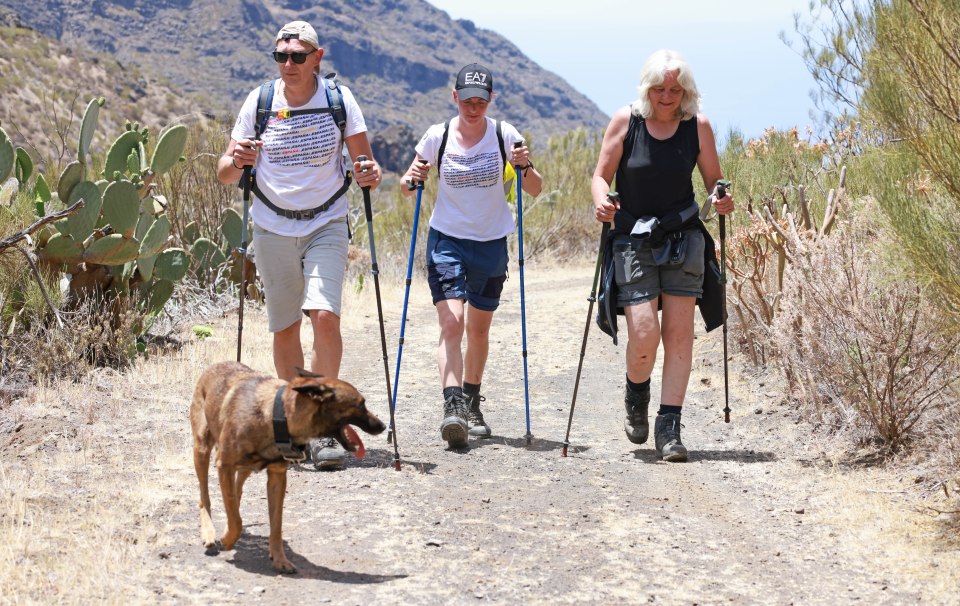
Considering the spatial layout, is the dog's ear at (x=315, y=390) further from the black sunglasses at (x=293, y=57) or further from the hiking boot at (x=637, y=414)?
the hiking boot at (x=637, y=414)

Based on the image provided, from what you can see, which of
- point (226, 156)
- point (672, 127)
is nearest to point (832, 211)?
point (672, 127)

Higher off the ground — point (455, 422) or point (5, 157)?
point (5, 157)

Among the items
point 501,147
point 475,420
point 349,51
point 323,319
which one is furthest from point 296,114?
point 349,51

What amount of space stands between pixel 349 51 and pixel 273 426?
96.7 m

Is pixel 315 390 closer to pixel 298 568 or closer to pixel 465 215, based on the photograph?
pixel 298 568

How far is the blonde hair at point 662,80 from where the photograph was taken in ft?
20.2

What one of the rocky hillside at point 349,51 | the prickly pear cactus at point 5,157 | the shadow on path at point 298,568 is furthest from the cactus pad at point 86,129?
the rocky hillside at point 349,51

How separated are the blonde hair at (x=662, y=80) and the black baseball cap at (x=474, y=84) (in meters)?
0.89

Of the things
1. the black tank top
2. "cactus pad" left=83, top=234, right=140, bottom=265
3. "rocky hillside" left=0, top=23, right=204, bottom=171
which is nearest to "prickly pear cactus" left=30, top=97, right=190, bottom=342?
"cactus pad" left=83, top=234, right=140, bottom=265

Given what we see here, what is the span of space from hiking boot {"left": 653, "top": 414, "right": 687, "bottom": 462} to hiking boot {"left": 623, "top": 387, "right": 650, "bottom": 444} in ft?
0.34

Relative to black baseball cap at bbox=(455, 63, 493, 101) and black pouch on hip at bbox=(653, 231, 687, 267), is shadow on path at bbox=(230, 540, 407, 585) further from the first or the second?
black baseball cap at bbox=(455, 63, 493, 101)

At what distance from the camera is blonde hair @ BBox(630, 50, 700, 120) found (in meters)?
6.17

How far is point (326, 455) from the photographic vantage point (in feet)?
19.8

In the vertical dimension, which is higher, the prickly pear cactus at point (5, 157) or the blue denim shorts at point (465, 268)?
the prickly pear cactus at point (5, 157)
